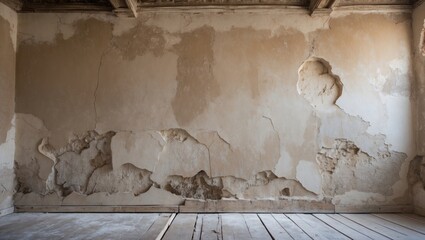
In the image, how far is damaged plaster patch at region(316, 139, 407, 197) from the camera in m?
4.20

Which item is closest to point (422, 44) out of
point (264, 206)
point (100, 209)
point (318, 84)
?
point (318, 84)

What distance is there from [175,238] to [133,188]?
146cm

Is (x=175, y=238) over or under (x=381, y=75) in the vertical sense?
under

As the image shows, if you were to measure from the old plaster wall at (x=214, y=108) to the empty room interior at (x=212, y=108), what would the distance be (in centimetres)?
1

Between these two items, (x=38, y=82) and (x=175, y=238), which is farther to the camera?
(x=38, y=82)

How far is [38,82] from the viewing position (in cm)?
439

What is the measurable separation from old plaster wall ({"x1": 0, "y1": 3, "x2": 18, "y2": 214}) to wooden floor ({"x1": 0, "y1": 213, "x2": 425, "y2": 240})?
1.16ft

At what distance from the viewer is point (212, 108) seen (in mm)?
4316

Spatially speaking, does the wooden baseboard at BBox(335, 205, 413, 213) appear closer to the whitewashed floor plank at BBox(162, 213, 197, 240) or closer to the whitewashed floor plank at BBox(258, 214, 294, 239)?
the whitewashed floor plank at BBox(258, 214, 294, 239)

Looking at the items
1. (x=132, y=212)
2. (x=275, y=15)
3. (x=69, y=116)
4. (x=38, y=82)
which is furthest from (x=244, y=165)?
(x=38, y=82)

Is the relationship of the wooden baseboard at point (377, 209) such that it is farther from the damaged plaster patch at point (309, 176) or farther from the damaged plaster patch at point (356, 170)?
the damaged plaster patch at point (309, 176)

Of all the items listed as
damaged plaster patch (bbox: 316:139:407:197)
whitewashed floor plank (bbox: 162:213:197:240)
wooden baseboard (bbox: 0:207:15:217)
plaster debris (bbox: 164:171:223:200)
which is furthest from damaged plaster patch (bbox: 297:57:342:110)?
wooden baseboard (bbox: 0:207:15:217)

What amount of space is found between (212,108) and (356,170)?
1878mm

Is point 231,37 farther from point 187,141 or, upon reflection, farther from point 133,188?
point 133,188
